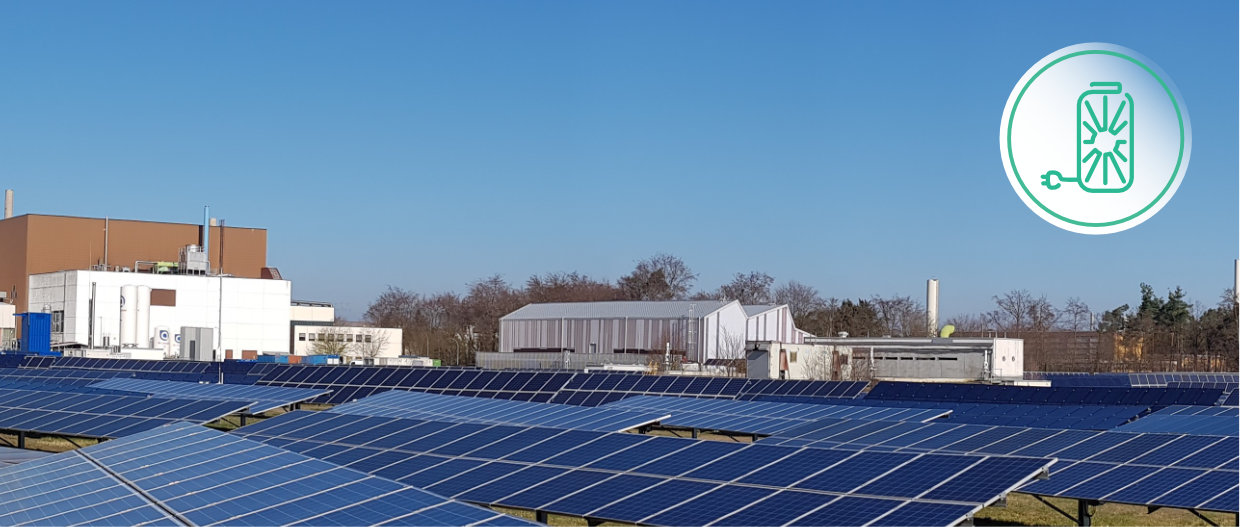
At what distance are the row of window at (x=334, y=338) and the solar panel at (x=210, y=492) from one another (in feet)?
212

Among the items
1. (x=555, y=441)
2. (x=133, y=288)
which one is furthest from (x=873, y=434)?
(x=133, y=288)

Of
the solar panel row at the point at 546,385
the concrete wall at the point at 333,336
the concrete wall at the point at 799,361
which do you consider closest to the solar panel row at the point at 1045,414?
the solar panel row at the point at 546,385

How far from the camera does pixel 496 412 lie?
22.0m

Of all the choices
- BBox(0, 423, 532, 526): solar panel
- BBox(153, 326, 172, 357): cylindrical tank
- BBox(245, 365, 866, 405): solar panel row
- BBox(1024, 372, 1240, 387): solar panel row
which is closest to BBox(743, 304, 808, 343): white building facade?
BBox(1024, 372, 1240, 387): solar panel row

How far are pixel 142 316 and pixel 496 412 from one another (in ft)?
167

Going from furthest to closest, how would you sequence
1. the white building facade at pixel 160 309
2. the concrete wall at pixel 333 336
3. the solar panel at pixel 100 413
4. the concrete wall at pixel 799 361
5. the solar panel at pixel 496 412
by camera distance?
the concrete wall at pixel 333 336 < the white building facade at pixel 160 309 < the concrete wall at pixel 799 361 < the solar panel at pixel 100 413 < the solar panel at pixel 496 412

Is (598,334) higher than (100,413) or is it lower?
higher

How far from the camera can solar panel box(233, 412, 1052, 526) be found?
11328 millimetres

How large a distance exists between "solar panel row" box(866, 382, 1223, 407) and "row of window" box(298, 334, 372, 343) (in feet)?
173

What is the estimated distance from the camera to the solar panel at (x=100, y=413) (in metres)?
21.5

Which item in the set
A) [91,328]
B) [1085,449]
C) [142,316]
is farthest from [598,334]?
[1085,449]

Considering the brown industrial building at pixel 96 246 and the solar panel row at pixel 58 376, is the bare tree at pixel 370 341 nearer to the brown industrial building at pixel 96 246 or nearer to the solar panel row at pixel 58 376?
the brown industrial building at pixel 96 246

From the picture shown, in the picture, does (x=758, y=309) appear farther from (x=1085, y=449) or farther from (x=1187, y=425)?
(x=1085, y=449)

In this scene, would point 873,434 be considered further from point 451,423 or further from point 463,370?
point 463,370
